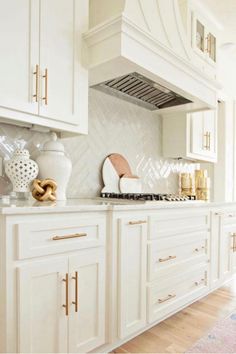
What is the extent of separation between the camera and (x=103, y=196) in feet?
7.27

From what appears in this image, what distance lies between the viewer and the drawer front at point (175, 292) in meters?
1.79

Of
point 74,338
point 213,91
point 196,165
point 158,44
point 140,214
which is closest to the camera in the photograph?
point 74,338

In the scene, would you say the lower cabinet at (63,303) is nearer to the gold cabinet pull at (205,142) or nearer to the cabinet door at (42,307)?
the cabinet door at (42,307)

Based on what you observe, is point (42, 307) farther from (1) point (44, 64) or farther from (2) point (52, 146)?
(1) point (44, 64)

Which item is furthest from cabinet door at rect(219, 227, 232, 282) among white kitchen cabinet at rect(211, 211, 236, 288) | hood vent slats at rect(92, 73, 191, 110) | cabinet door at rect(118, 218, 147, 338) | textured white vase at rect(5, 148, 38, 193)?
textured white vase at rect(5, 148, 38, 193)

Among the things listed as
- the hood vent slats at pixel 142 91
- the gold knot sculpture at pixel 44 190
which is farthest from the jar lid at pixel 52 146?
the hood vent slats at pixel 142 91

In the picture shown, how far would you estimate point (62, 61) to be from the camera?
1636mm

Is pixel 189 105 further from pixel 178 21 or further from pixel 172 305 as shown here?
pixel 172 305

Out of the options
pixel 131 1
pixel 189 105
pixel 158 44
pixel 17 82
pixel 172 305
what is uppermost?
pixel 131 1

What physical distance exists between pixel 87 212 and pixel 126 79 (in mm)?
1181

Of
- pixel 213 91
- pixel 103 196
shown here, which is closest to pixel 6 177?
pixel 103 196

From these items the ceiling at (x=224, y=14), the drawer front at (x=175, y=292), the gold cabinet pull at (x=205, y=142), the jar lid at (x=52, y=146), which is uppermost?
the ceiling at (x=224, y=14)

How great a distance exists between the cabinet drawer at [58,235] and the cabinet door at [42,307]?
2.4 inches

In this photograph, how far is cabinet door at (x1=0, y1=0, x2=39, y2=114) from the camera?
4.55ft
